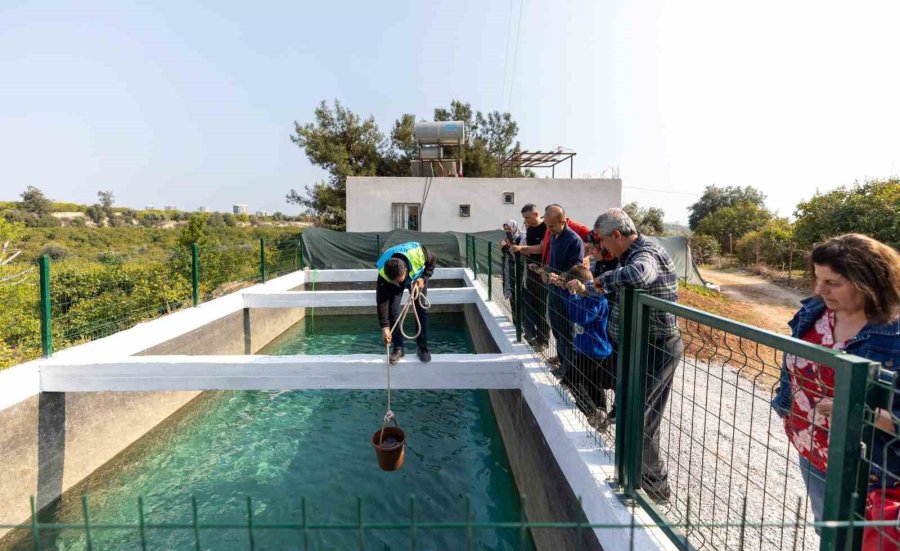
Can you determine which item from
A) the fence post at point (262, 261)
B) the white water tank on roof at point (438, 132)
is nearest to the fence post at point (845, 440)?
the fence post at point (262, 261)

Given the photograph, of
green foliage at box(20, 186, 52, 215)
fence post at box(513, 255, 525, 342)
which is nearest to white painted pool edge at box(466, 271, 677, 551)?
fence post at box(513, 255, 525, 342)

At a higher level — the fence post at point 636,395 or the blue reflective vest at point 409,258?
the blue reflective vest at point 409,258

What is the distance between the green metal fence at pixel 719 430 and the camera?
112cm

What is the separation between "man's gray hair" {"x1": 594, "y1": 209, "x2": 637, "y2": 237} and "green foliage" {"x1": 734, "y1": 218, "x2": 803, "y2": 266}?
57.5 ft

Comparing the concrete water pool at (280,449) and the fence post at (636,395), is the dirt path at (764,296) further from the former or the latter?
the fence post at (636,395)

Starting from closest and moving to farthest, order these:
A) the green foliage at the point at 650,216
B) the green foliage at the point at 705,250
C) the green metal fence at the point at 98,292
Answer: the green metal fence at the point at 98,292, the green foliage at the point at 705,250, the green foliage at the point at 650,216

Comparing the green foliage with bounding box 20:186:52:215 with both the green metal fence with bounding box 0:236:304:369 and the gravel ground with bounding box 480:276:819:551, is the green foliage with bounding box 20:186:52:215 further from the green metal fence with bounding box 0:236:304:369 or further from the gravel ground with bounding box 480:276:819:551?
the gravel ground with bounding box 480:276:819:551

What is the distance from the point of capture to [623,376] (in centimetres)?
206

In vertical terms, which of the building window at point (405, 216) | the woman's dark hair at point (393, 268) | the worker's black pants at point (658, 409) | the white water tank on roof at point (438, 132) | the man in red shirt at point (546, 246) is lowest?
the worker's black pants at point (658, 409)

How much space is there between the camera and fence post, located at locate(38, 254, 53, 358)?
4.19 meters

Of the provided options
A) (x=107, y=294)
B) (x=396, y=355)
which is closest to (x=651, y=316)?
(x=396, y=355)

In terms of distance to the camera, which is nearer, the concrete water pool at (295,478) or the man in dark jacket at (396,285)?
the concrete water pool at (295,478)

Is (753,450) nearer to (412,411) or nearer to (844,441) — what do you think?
(844,441)

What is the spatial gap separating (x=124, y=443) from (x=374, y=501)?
2.95 m
